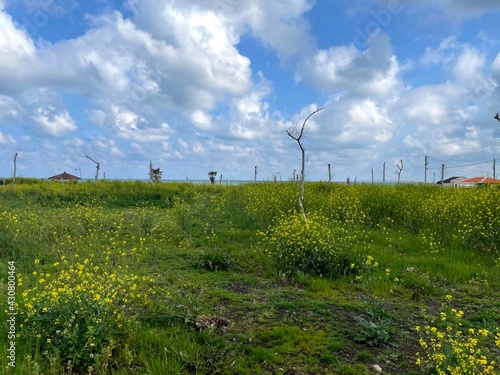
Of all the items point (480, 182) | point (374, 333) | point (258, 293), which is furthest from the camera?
point (480, 182)

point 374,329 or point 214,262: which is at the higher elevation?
point 214,262

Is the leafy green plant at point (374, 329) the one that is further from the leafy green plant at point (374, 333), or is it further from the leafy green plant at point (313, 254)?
the leafy green plant at point (313, 254)

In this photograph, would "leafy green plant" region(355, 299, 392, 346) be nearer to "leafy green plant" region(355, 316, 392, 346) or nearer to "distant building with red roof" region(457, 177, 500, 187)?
"leafy green plant" region(355, 316, 392, 346)

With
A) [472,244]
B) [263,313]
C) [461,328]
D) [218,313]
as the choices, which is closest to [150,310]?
[218,313]

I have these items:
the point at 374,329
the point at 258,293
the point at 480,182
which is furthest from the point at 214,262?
the point at 480,182

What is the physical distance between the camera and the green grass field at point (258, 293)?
134 inches

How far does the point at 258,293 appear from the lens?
5.30 m

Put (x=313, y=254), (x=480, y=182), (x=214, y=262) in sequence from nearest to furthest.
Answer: (x=313, y=254) → (x=214, y=262) → (x=480, y=182)

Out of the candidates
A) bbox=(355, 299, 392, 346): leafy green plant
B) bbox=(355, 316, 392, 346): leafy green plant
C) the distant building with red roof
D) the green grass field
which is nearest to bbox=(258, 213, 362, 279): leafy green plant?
the green grass field

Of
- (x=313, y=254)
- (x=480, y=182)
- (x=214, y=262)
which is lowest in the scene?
(x=214, y=262)

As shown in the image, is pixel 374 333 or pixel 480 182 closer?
pixel 374 333

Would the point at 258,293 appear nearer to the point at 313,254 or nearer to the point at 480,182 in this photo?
the point at 313,254

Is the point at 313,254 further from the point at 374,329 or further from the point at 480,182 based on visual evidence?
A: the point at 480,182

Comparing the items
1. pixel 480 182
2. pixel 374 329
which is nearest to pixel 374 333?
pixel 374 329
